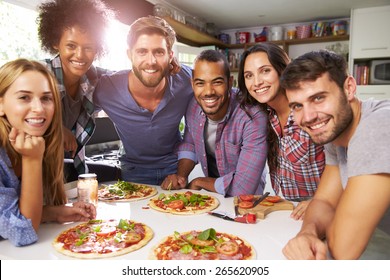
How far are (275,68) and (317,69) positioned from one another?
59 cm

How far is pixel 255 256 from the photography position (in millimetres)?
1039

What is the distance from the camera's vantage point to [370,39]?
4.84 meters

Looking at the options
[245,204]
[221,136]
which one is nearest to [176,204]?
[245,204]

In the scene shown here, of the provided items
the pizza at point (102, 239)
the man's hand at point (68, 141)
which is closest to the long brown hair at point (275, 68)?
the pizza at point (102, 239)

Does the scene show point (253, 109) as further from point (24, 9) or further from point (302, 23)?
point (302, 23)

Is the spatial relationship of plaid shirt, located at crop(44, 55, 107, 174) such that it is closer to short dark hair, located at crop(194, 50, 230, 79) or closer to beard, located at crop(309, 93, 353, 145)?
short dark hair, located at crop(194, 50, 230, 79)

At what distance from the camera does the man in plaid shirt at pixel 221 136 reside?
1781mm

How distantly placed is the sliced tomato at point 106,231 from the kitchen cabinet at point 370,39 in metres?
4.85

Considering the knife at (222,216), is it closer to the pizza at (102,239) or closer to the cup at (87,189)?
the pizza at (102,239)

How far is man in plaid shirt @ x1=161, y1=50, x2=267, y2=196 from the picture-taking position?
1781 mm

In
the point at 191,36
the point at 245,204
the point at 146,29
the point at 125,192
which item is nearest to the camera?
the point at 245,204

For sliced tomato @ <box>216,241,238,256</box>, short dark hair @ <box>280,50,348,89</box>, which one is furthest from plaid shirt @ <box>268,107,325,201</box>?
sliced tomato @ <box>216,241,238,256</box>

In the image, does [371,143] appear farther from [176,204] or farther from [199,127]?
[199,127]
